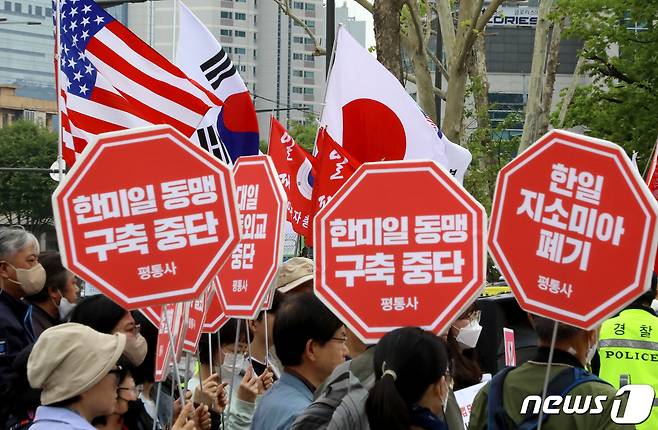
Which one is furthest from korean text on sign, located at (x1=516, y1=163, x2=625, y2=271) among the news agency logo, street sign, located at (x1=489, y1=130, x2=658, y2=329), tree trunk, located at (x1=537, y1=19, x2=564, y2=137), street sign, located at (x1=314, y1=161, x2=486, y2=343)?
tree trunk, located at (x1=537, y1=19, x2=564, y2=137)

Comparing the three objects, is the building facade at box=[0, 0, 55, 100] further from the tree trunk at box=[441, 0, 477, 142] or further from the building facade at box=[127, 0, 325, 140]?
the tree trunk at box=[441, 0, 477, 142]

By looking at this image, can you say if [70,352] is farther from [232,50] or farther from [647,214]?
[232,50]

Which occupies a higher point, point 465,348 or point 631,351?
point 631,351

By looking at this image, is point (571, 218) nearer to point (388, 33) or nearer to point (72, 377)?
point (72, 377)

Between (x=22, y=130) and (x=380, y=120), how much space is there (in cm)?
6490

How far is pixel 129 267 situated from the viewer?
4637 millimetres

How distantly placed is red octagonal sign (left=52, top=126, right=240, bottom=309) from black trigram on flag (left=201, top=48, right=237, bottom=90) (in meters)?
4.70

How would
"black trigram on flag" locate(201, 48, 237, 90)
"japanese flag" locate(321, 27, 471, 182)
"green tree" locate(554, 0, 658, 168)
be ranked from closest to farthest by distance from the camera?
1. "black trigram on flag" locate(201, 48, 237, 90)
2. "japanese flag" locate(321, 27, 471, 182)
3. "green tree" locate(554, 0, 658, 168)

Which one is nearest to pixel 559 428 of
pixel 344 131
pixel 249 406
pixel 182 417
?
pixel 182 417

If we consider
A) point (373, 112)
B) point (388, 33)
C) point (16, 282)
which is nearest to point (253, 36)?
point (388, 33)

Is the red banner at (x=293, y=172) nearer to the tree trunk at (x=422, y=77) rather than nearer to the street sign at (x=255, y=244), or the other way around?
the street sign at (x=255, y=244)

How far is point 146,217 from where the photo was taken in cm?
468

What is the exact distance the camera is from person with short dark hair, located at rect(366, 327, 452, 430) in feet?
12.8

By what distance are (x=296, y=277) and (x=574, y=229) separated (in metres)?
2.84
